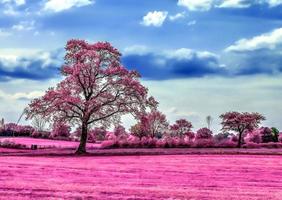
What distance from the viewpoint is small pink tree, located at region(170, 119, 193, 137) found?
5157 inches

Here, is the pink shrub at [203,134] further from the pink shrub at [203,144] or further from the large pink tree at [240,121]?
the pink shrub at [203,144]

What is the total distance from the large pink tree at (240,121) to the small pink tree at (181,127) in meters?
36.6

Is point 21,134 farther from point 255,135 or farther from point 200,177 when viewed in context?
point 200,177

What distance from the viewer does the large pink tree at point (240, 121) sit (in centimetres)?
→ 9049

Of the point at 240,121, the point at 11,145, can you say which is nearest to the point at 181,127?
the point at 240,121

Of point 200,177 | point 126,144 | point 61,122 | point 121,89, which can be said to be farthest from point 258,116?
point 200,177

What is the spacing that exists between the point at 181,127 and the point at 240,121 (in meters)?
42.2

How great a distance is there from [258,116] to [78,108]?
40.7m

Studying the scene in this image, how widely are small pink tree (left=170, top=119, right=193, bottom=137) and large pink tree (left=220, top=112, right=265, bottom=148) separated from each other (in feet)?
120

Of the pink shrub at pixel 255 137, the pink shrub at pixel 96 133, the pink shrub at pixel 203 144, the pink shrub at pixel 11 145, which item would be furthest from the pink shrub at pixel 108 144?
the pink shrub at pixel 255 137

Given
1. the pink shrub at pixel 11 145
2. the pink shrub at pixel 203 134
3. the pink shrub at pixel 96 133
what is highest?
the pink shrub at pixel 203 134

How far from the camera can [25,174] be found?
1153 inches

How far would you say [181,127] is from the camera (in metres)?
132

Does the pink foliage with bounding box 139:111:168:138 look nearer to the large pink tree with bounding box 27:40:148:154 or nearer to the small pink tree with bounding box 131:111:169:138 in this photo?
the small pink tree with bounding box 131:111:169:138
